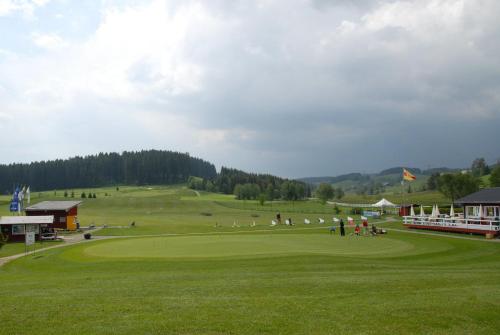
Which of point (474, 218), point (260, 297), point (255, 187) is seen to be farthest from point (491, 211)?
point (255, 187)

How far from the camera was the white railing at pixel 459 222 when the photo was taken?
38.3m

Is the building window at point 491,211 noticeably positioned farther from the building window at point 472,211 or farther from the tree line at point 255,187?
the tree line at point 255,187

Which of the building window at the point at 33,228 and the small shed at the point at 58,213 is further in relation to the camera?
the small shed at the point at 58,213

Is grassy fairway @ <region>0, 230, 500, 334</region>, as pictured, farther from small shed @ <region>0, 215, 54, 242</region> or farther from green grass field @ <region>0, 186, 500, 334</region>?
small shed @ <region>0, 215, 54, 242</region>

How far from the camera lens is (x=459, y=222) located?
43.8m

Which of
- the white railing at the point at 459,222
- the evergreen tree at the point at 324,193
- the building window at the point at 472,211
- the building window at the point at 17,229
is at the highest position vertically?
the evergreen tree at the point at 324,193

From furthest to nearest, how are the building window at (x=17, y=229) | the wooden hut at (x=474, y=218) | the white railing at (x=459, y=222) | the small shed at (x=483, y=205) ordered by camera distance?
the building window at (x=17, y=229) < the small shed at (x=483, y=205) < the wooden hut at (x=474, y=218) < the white railing at (x=459, y=222)

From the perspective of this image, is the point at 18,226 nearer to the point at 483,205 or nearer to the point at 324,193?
the point at 483,205

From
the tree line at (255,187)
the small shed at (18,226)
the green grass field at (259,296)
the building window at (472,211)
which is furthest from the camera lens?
the tree line at (255,187)

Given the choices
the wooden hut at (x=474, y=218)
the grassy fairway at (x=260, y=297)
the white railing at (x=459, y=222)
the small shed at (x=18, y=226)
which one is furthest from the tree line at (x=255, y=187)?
the grassy fairway at (x=260, y=297)

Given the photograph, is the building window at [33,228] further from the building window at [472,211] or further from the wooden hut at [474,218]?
the building window at [472,211]

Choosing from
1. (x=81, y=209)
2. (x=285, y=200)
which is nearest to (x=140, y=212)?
(x=81, y=209)

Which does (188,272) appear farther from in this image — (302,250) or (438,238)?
(438,238)

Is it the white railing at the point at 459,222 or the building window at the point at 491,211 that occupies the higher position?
the building window at the point at 491,211
